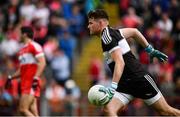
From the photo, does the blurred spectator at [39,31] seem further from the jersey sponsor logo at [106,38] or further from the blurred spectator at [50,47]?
the jersey sponsor logo at [106,38]

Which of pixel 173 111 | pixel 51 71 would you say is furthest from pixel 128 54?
pixel 51 71

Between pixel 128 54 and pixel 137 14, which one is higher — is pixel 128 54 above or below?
above

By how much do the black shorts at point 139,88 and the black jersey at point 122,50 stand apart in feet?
0.24

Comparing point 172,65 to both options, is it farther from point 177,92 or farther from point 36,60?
point 36,60

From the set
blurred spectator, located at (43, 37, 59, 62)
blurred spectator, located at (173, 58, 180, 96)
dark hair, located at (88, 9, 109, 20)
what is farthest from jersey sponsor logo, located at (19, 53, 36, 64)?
blurred spectator, located at (43, 37, 59, 62)

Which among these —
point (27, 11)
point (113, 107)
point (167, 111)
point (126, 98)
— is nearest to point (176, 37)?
point (27, 11)

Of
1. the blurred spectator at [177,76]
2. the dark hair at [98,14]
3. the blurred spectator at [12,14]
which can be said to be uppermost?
the dark hair at [98,14]

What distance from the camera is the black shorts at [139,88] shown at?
12.0 metres

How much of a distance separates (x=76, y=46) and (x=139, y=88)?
1181 cm

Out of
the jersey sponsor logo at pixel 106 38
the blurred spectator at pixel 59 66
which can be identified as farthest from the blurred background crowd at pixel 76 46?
the jersey sponsor logo at pixel 106 38

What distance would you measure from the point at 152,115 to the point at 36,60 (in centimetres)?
566

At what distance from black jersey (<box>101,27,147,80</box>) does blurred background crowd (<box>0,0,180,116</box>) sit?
6.84 meters

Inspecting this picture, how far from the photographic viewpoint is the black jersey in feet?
38.4

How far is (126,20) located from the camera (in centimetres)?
2239
